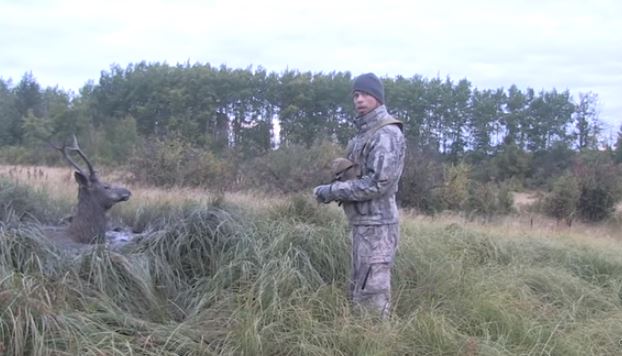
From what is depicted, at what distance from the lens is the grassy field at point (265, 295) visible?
4039mm

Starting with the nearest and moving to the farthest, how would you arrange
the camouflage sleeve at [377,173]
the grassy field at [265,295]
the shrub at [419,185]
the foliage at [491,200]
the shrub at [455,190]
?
the grassy field at [265,295]
the camouflage sleeve at [377,173]
the shrub at [419,185]
the shrub at [455,190]
the foliage at [491,200]

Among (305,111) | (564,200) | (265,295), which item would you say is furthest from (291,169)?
(305,111)

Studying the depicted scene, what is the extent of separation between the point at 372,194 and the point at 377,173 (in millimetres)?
150

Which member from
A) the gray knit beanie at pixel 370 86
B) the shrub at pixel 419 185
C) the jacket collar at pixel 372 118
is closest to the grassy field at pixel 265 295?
the jacket collar at pixel 372 118

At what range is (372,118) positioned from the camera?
482cm

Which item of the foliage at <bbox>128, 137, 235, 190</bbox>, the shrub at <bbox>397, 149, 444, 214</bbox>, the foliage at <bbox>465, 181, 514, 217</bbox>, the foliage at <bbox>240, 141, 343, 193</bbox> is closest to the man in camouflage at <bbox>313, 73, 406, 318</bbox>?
the foliage at <bbox>240, 141, 343, 193</bbox>

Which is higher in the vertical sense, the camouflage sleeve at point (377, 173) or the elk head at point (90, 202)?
the camouflage sleeve at point (377, 173)

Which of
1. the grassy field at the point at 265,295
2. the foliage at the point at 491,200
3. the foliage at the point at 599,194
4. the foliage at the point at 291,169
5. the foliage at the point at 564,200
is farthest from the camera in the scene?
the foliage at the point at 491,200

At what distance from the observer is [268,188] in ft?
53.9

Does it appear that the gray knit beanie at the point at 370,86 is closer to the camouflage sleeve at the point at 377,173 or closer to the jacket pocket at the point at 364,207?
the camouflage sleeve at the point at 377,173

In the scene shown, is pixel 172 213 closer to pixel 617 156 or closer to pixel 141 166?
pixel 141 166

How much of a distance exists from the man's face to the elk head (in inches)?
111

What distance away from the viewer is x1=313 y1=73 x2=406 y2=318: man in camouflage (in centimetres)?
461

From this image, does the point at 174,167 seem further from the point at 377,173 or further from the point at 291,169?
the point at 377,173
